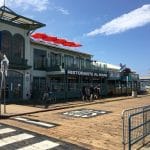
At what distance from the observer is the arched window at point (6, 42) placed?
102ft

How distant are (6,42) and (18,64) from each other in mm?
2411

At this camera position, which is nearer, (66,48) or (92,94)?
(92,94)

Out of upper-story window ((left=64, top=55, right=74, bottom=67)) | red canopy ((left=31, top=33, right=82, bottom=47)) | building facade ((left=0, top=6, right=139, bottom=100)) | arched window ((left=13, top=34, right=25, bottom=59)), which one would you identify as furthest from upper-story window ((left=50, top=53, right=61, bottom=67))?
arched window ((left=13, top=34, right=25, bottom=59))

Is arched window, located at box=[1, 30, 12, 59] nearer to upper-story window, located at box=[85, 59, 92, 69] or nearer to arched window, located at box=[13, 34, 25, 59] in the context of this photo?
arched window, located at box=[13, 34, 25, 59]

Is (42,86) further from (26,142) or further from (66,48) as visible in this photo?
(26,142)

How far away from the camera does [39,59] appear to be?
3878 cm

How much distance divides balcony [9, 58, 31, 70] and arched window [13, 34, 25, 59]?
0.53 metres

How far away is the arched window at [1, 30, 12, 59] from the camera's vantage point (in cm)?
3098

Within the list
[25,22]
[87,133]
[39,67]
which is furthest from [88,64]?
[87,133]

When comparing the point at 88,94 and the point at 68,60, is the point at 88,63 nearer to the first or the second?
the point at 68,60

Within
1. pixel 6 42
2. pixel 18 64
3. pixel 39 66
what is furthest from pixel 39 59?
pixel 6 42

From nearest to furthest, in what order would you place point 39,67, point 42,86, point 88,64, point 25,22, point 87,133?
point 87,133 → point 25,22 → point 42,86 → point 39,67 → point 88,64

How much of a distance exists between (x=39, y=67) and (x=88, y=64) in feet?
36.8

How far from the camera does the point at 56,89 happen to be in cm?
3475
